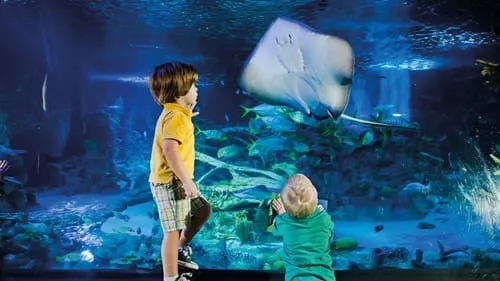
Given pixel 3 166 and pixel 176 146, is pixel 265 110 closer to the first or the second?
pixel 176 146

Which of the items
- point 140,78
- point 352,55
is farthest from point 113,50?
A: point 352,55

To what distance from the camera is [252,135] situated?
12.5 feet

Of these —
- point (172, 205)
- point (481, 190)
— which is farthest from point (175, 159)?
point (481, 190)

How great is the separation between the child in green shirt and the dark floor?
35.6 inches

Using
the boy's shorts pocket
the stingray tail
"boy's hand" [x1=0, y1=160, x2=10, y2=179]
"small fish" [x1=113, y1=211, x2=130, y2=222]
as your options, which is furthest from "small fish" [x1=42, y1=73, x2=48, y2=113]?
the stingray tail

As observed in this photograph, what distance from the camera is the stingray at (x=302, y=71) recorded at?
12.5ft

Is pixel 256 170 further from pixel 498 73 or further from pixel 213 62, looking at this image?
pixel 498 73

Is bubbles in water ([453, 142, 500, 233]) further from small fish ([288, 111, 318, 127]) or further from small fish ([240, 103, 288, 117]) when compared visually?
small fish ([240, 103, 288, 117])

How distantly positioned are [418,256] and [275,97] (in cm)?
160

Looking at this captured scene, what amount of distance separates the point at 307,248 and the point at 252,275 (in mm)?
1055

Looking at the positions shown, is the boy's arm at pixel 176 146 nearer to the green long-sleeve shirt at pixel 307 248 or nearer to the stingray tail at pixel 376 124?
the green long-sleeve shirt at pixel 307 248

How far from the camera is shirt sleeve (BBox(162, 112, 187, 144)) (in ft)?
10.5

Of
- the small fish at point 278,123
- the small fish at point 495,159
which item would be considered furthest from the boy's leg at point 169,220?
the small fish at point 495,159

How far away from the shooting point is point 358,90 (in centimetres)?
381
